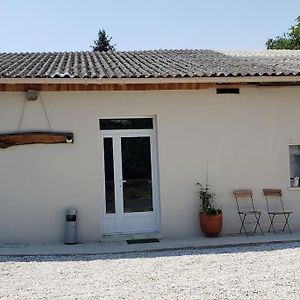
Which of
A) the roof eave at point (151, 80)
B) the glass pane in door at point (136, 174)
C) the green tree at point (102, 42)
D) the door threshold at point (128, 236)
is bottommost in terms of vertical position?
the door threshold at point (128, 236)

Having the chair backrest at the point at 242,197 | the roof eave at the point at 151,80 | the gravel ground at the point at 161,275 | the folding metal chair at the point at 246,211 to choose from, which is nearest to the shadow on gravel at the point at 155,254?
the gravel ground at the point at 161,275

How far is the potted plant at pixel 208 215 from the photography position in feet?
32.9

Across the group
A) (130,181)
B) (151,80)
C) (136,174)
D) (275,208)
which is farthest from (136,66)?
(275,208)

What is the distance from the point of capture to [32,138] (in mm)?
9789

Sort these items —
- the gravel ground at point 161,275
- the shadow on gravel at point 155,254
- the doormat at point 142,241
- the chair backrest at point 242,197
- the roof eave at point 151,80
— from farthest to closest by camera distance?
the chair backrest at point 242,197, the doormat at point 142,241, the roof eave at point 151,80, the shadow on gravel at point 155,254, the gravel ground at point 161,275

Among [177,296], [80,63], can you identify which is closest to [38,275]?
[177,296]

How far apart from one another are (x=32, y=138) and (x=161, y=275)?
4.34 metres

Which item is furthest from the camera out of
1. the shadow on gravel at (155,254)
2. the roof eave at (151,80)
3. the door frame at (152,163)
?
the door frame at (152,163)

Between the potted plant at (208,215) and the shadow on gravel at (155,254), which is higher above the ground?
the potted plant at (208,215)

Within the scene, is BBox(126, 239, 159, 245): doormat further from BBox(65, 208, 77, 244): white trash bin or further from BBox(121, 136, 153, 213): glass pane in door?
BBox(65, 208, 77, 244): white trash bin

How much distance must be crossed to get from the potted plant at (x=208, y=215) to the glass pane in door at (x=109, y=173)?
1.89m

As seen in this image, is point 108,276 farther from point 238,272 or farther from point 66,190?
point 66,190

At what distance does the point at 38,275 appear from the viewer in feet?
23.6

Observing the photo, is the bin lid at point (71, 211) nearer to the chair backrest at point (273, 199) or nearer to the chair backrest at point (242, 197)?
the chair backrest at point (242, 197)
